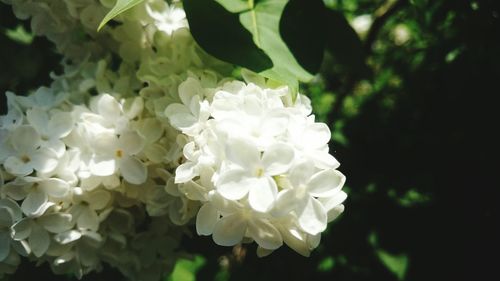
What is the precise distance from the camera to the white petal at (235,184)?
2.57 ft

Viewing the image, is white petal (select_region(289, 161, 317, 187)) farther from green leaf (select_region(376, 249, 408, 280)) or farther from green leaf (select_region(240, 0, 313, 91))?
green leaf (select_region(376, 249, 408, 280))

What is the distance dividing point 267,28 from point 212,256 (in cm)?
75

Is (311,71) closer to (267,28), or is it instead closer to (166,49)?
(267,28)

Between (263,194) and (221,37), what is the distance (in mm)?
347

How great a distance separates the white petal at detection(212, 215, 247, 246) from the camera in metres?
0.83

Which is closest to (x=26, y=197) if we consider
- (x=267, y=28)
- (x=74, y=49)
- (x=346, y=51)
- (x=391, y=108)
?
(x=74, y=49)

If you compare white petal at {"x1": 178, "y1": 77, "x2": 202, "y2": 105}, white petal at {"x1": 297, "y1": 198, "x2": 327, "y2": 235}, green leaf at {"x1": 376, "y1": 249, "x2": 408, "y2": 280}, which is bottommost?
green leaf at {"x1": 376, "y1": 249, "x2": 408, "y2": 280}

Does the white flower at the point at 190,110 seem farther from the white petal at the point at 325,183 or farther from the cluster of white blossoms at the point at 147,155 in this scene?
the white petal at the point at 325,183

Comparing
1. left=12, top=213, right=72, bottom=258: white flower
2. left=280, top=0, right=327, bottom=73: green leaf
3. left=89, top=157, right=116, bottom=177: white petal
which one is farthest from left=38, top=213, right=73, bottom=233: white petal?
left=280, top=0, right=327, bottom=73: green leaf

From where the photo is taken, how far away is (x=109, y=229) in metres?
1.08

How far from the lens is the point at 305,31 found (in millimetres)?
1051

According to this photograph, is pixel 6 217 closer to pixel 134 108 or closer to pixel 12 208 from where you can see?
pixel 12 208

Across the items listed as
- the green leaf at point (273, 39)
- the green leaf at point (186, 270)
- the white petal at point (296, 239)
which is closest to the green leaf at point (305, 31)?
the green leaf at point (273, 39)

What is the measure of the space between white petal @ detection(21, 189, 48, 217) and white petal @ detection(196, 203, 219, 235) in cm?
31
